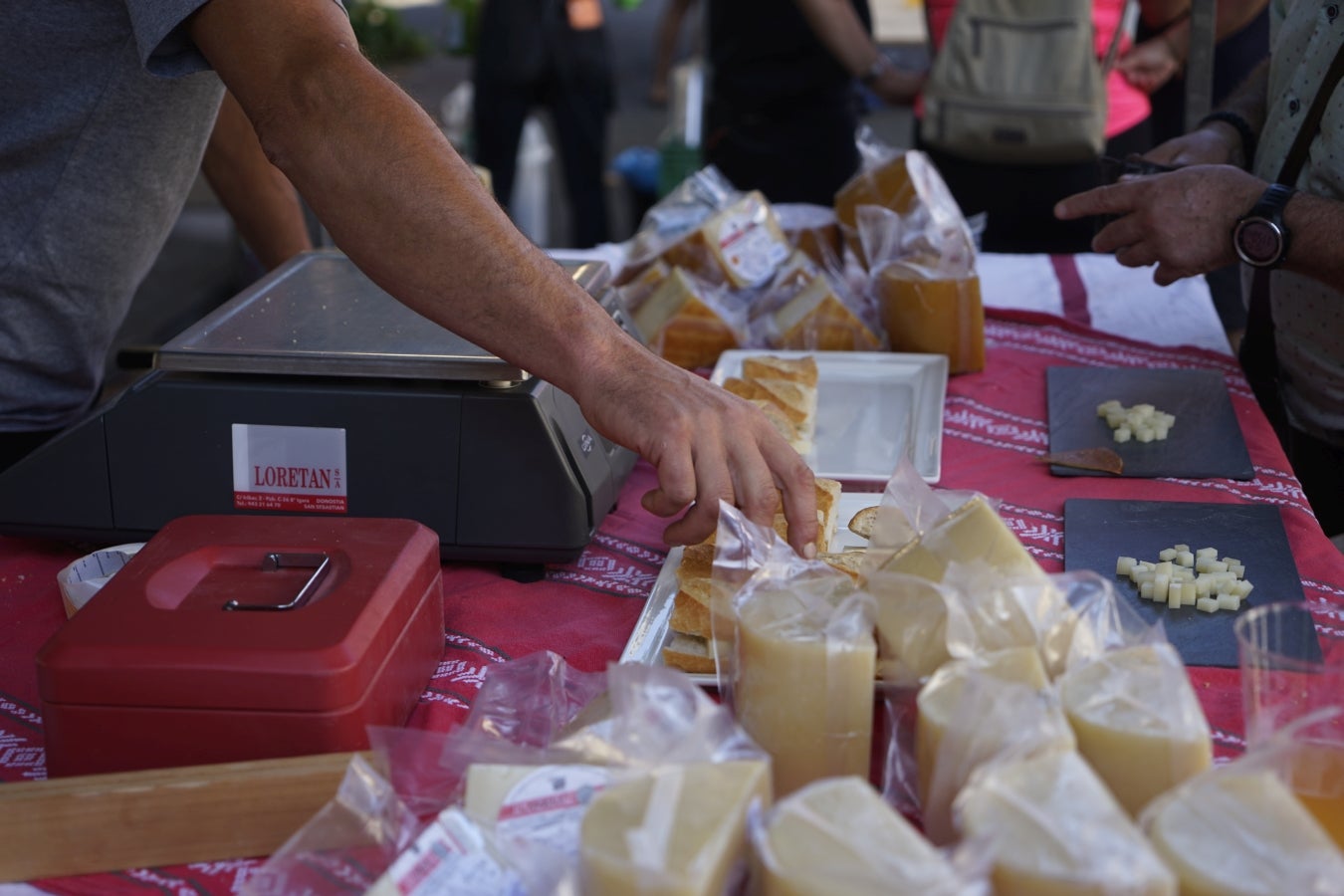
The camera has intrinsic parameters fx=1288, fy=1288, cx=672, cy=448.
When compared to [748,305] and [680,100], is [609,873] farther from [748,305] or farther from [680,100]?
[680,100]

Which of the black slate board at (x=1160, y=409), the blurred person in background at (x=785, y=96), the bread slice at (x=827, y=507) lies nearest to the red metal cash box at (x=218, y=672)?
the bread slice at (x=827, y=507)

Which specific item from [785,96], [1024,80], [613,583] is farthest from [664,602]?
[785,96]

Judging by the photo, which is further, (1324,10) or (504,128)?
(504,128)

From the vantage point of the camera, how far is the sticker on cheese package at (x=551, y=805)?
0.84m

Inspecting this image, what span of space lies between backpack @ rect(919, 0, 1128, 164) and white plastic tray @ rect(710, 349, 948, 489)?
4.35 ft

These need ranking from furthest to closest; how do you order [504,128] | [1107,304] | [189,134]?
[504,128]
[1107,304]
[189,134]

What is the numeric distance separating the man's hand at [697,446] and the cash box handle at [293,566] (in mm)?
296

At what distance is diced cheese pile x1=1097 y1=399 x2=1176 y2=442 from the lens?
1.78m

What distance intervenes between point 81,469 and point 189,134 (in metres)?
0.50

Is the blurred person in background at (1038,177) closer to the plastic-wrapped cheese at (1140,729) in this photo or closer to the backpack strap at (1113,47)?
the backpack strap at (1113,47)

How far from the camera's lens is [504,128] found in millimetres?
5105

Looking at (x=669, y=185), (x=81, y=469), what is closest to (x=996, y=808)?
(x=81, y=469)

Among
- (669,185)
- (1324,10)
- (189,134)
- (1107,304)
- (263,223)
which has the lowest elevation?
(669,185)

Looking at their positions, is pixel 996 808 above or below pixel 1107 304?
above
